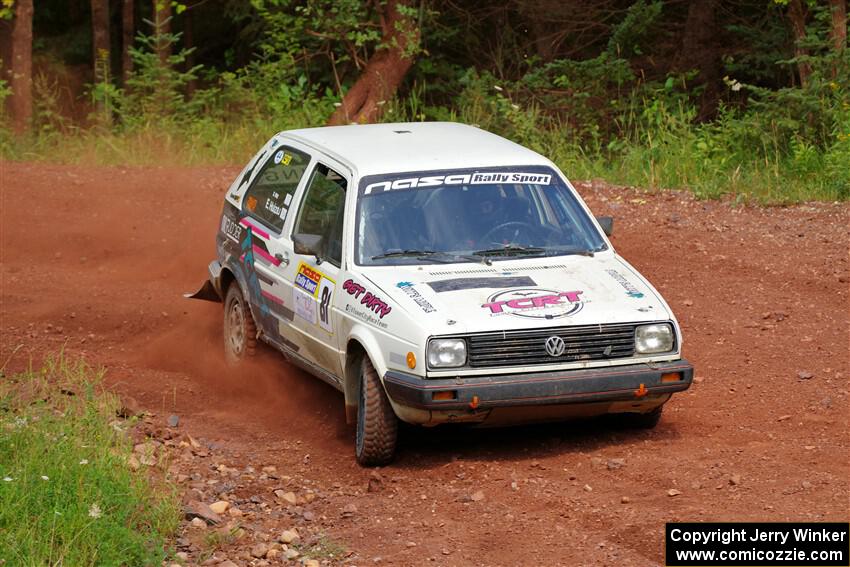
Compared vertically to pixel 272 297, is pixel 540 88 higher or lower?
higher

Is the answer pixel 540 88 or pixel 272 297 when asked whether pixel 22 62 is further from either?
pixel 272 297

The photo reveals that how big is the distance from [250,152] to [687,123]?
17.6 ft

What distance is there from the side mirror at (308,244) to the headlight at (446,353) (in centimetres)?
129

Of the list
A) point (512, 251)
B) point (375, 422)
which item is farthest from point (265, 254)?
point (375, 422)

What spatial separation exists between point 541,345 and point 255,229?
2659 mm

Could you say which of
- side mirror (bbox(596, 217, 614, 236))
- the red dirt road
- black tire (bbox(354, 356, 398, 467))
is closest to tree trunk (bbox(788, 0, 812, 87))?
the red dirt road

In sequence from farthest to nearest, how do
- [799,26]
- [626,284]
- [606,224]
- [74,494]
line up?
[799,26]
[606,224]
[626,284]
[74,494]

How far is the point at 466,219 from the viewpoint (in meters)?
7.42

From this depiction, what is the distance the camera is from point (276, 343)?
26.8 feet

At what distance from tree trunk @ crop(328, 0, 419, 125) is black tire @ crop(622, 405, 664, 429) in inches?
403

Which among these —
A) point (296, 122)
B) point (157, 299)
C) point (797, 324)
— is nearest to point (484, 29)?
point (296, 122)

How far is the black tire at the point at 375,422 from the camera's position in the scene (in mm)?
6707

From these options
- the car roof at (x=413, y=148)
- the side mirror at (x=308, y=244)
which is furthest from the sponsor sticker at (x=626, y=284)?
the side mirror at (x=308, y=244)

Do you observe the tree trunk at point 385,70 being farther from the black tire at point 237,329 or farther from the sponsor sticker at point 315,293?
the sponsor sticker at point 315,293
